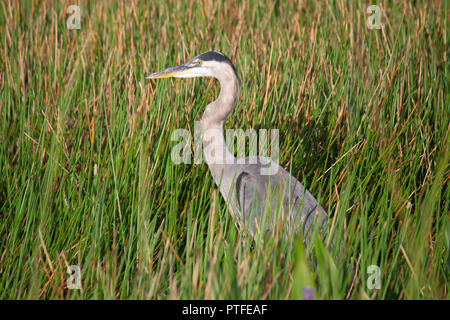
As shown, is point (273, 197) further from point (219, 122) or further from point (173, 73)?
point (173, 73)

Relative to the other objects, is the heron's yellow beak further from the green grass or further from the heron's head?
the green grass

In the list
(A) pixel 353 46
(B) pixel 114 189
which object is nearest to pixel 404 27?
(A) pixel 353 46

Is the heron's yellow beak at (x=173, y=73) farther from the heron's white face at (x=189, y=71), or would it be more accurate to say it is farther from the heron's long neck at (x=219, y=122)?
the heron's long neck at (x=219, y=122)

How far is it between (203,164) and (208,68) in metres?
0.51

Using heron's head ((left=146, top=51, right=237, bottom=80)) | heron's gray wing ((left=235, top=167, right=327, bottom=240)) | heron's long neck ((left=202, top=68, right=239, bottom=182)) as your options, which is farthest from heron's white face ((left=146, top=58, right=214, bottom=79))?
heron's gray wing ((left=235, top=167, right=327, bottom=240))

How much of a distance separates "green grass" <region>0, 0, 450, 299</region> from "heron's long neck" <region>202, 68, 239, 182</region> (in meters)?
0.13

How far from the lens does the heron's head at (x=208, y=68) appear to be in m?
2.42

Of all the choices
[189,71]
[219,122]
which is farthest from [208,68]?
[219,122]

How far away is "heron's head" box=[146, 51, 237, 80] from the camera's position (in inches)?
95.3

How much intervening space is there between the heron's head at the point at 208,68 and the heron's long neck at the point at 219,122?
2cm

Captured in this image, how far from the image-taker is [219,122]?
246 centimetres

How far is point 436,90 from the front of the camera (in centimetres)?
301
